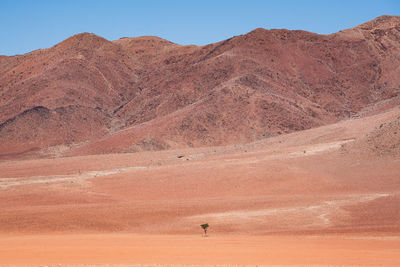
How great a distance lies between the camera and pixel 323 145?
146ft

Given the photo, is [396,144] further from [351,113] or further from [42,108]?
[42,108]

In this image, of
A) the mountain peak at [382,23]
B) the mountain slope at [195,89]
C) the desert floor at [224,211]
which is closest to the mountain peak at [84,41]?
the mountain slope at [195,89]

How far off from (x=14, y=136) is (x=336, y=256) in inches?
2869

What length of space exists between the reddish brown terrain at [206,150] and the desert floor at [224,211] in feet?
0.37

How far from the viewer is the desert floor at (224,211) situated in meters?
15.4

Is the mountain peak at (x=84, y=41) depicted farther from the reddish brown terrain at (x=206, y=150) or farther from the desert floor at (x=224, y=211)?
the desert floor at (x=224, y=211)

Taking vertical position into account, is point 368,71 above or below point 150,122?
above

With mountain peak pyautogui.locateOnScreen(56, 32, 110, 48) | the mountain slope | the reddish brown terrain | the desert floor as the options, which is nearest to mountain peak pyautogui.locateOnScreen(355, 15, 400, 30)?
the mountain slope

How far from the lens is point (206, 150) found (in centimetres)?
5984

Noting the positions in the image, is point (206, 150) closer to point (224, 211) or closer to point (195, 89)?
point (195, 89)

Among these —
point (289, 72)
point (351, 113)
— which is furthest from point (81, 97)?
point (351, 113)

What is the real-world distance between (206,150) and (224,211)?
33099 mm

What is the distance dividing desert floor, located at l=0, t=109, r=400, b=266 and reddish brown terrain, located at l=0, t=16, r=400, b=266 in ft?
0.37

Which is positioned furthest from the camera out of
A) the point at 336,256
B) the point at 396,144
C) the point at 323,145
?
the point at 323,145
